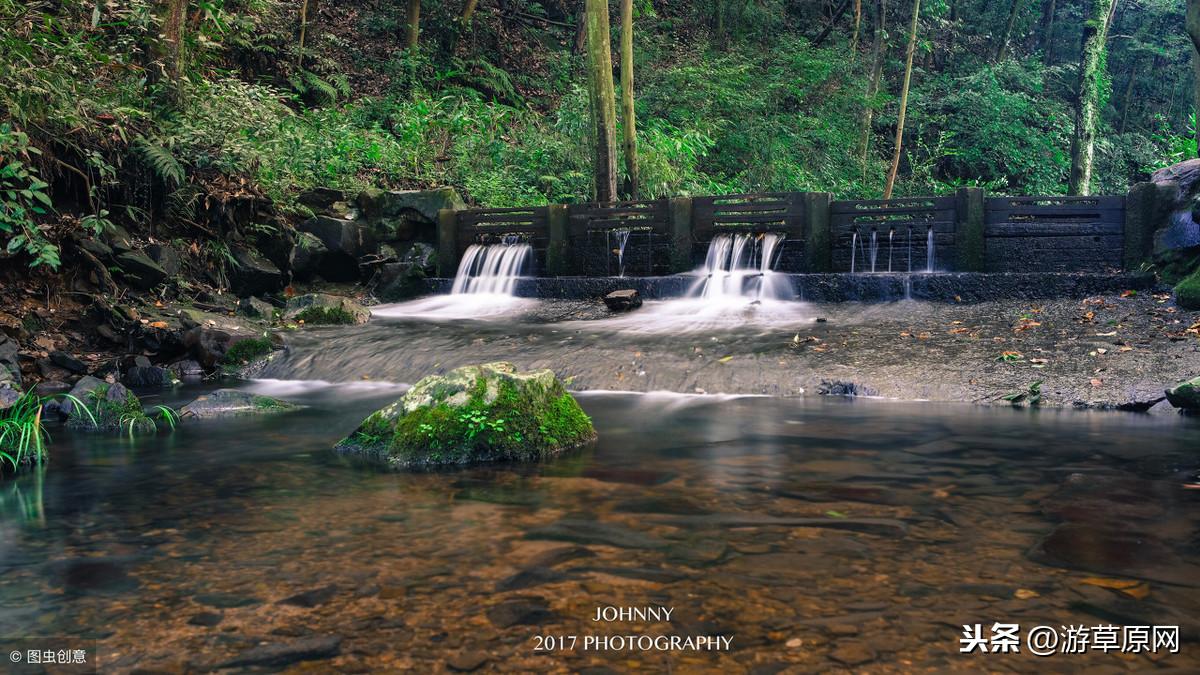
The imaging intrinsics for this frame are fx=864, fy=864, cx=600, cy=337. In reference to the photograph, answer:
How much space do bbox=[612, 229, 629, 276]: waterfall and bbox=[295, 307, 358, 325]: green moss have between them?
17.7ft

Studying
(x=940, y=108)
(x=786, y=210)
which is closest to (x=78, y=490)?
(x=786, y=210)

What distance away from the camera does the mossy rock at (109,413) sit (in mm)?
7691

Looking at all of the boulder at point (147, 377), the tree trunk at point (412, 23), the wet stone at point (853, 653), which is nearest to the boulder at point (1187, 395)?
the wet stone at point (853, 653)

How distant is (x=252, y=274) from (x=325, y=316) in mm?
1608

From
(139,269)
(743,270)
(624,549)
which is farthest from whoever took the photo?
(743,270)

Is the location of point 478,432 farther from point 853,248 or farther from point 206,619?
point 853,248

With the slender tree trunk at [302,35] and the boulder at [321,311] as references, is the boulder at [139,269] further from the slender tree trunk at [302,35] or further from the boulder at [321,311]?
the slender tree trunk at [302,35]

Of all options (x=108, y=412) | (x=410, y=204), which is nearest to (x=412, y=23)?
(x=410, y=204)

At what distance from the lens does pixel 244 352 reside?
456 inches

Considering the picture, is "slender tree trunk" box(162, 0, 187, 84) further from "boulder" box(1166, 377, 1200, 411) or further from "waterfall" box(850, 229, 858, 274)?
"boulder" box(1166, 377, 1200, 411)

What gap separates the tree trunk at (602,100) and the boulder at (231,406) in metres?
10.3

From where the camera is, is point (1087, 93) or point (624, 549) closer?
point (624, 549)

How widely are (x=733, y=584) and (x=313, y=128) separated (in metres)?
19.6

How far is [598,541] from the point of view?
4.16 metres
